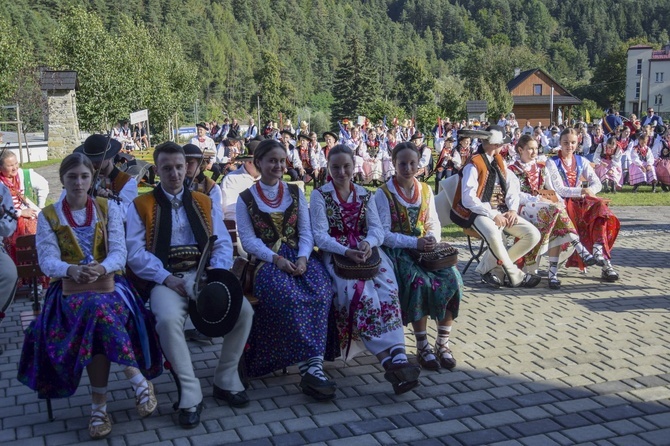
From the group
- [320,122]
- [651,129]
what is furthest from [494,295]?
Answer: [320,122]

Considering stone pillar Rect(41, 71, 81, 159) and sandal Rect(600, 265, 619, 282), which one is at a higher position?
stone pillar Rect(41, 71, 81, 159)

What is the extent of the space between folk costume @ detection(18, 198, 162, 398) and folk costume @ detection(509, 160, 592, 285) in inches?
182

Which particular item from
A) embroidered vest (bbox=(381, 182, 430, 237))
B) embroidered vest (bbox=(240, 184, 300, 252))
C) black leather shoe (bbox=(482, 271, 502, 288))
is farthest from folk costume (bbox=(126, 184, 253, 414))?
black leather shoe (bbox=(482, 271, 502, 288))

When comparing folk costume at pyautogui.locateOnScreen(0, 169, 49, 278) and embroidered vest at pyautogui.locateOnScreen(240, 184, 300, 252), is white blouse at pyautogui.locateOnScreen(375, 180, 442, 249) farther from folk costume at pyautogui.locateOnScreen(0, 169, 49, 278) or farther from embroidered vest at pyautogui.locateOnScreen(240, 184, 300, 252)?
folk costume at pyautogui.locateOnScreen(0, 169, 49, 278)

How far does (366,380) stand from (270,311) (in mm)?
846

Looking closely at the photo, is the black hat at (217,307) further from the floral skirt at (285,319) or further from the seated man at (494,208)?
the seated man at (494,208)

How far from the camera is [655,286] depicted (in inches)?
297

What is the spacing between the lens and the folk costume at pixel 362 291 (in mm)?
4770

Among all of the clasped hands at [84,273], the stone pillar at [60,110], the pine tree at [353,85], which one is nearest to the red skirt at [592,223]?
the clasped hands at [84,273]

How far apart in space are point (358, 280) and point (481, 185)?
278 cm

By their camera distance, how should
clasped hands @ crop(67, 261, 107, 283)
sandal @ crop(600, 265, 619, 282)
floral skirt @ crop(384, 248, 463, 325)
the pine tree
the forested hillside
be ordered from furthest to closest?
the pine tree → the forested hillside → sandal @ crop(600, 265, 619, 282) → floral skirt @ crop(384, 248, 463, 325) → clasped hands @ crop(67, 261, 107, 283)

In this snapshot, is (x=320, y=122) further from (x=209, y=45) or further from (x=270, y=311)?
(x=270, y=311)

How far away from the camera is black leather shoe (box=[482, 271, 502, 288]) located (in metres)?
7.62

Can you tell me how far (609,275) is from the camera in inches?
306
